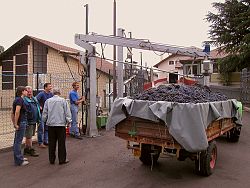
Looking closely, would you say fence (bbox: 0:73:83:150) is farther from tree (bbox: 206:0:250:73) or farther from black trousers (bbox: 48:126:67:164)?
tree (bbox: 206:0:250:73)

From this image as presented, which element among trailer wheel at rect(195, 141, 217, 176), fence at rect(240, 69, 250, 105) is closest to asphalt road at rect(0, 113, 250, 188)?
trailer wheel at rect(195, 141, 217, 176)

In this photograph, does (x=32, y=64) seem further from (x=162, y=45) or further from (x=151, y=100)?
(x=151, y=100)

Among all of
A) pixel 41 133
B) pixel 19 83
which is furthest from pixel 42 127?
pixel 19 83

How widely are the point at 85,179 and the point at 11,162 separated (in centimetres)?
222

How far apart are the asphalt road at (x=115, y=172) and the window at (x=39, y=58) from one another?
71.5 feet

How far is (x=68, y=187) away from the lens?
5672 mm

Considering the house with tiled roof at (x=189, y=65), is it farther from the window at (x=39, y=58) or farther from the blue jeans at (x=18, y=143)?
the window at (x=39, y=58)

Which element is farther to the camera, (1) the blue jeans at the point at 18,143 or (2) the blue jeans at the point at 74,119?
(2) the blue jeans at the point at 74,119

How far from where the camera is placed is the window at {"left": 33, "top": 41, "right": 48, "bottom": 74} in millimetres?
29172

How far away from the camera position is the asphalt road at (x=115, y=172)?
5.89 metres

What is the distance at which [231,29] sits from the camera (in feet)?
81.8

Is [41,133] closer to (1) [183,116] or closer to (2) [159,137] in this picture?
(2) [159,137]

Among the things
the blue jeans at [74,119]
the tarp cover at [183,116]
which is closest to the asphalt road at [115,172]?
the tarp cover at [183,116]

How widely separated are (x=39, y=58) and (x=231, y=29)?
17500 millimetres
